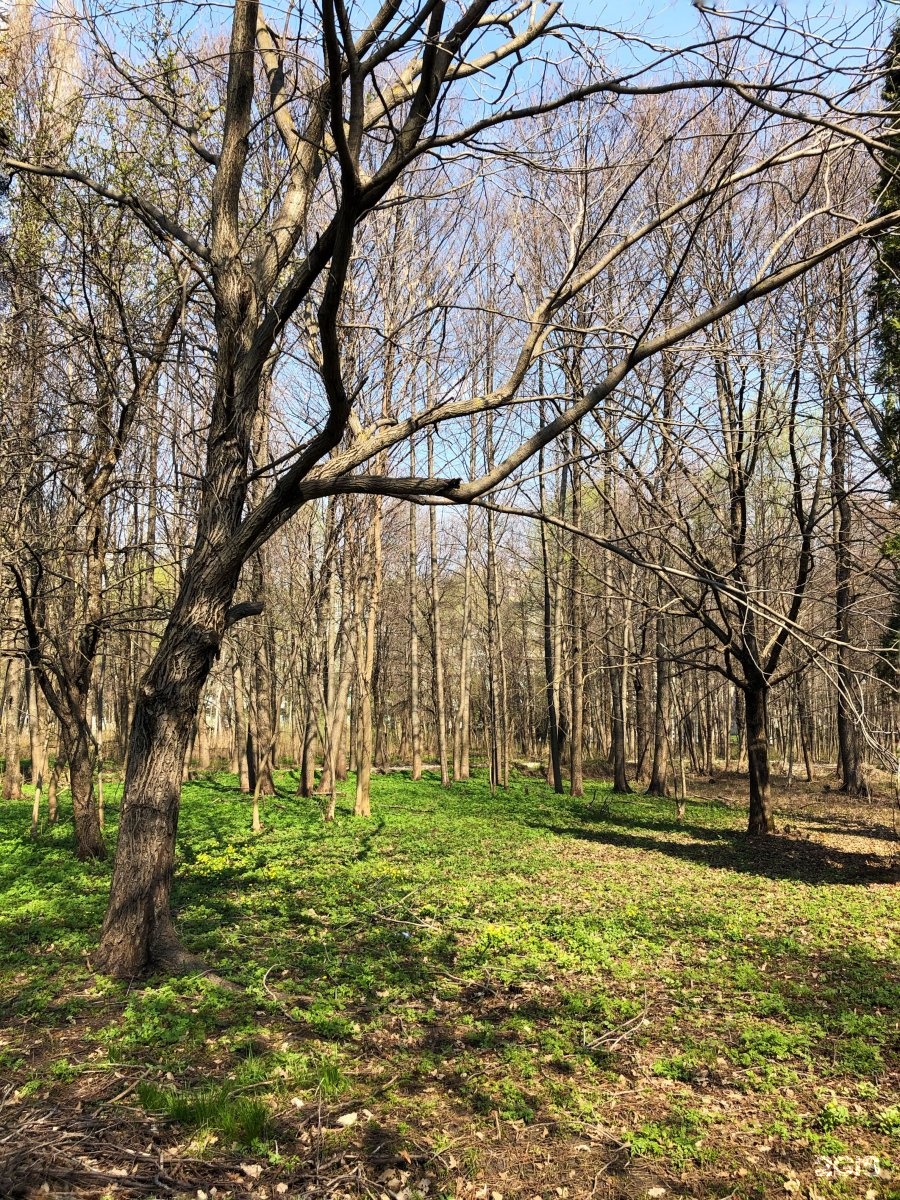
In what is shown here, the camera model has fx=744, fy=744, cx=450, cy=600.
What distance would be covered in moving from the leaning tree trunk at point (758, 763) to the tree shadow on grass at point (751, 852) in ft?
0.92

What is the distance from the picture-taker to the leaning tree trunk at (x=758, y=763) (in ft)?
38.1

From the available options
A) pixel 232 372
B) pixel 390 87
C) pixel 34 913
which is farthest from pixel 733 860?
pixel 390 87

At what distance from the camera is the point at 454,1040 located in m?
4.08

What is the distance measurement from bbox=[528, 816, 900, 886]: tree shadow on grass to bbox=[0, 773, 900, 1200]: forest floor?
2.65 ft

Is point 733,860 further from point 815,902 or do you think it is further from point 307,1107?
point 307,1107

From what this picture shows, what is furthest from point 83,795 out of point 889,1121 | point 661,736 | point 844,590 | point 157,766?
point 844,590

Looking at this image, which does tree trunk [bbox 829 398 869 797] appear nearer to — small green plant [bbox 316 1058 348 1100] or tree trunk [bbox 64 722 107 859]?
small green plant [bbox 316 1058 348 1100]

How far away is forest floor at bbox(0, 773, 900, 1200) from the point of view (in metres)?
2.91

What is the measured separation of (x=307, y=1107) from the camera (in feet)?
10.7

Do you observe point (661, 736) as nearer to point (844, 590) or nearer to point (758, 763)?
point (844, 590)

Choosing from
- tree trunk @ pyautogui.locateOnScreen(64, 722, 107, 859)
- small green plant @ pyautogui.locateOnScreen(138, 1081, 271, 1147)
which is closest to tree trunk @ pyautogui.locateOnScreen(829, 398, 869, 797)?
small green plant @ pyautogui.locateOnScreen(138, 1081, 271, 1147)

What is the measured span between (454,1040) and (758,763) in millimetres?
8994

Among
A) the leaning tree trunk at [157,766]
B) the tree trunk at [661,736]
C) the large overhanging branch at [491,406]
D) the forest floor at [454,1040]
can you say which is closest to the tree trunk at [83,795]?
the forest floor at [454,1040]

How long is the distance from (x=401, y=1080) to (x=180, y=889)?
3952 millimetres
